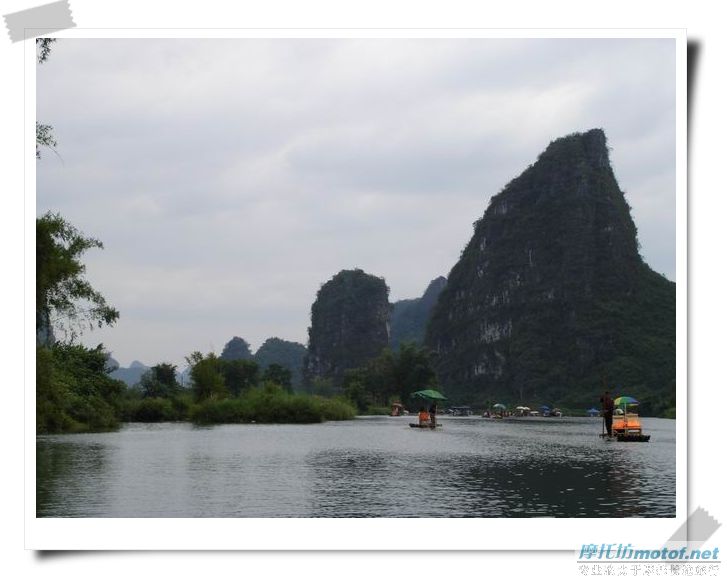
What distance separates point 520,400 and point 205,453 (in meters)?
70.1

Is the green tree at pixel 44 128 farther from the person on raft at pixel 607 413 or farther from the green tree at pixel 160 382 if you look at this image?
the green tree at pixel 160 382

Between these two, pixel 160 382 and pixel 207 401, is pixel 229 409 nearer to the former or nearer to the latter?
pixel 207 401

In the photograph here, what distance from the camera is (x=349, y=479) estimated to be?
47.4ft

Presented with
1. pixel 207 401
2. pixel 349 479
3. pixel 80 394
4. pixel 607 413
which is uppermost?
pixel 349 479

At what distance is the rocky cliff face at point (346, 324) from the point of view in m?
110

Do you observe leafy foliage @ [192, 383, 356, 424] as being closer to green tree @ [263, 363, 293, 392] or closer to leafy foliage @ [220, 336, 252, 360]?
green tree @ [263, 363, 293, 392]

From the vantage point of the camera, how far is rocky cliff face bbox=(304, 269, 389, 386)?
110500 mm

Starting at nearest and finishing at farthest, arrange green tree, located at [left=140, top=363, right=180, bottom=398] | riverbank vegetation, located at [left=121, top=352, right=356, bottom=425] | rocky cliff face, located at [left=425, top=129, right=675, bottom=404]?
1. riverbank vegetation, located at [left=121, top=352, right=356, bottom=425]
2. green tree, located at [left=140, top=363, right=180, bottom=398]
3. rocky cliff face, located at [left=425, top=129, right=675, bottom=404]

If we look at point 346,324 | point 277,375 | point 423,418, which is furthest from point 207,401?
point 346,324

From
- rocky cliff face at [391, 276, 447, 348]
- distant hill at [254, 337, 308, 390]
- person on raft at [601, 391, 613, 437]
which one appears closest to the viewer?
person on raft at [601, 391, 613, 437]

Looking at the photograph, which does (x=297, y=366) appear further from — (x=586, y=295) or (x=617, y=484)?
(x=617, y=484)
